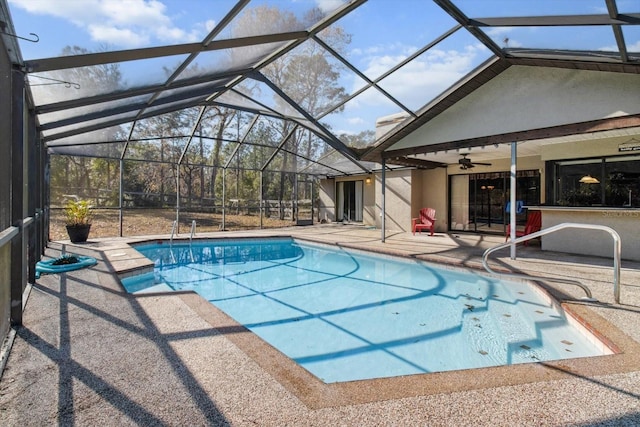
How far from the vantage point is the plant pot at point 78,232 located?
27.8 ft

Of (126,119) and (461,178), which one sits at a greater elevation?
(126,119)

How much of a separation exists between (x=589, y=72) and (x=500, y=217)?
5712mm

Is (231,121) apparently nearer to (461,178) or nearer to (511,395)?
(461,178)

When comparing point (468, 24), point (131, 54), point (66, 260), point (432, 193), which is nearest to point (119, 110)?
Answer: point (66, 260)

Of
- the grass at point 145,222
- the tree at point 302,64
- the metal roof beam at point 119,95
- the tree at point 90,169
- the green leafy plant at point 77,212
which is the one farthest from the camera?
the grass at point 145,222

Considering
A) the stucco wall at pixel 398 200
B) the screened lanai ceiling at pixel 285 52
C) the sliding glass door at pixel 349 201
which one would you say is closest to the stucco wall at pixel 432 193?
the stucco wall at pixel 398 200

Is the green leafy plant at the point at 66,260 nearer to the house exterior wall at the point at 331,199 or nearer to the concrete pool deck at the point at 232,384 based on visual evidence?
the concrete pool deck at the point at 232,384

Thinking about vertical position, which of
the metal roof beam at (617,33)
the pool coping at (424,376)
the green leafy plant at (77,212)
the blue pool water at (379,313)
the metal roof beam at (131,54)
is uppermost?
the metal roof beam at (617,33)

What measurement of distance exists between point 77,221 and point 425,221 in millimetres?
10240

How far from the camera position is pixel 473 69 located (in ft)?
22.7

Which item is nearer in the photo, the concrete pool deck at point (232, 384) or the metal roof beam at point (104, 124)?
the concrete pool deck at point (232, 384)

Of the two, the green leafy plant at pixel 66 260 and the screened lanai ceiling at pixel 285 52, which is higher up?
the screened lanai ceiling at pixel 285 52

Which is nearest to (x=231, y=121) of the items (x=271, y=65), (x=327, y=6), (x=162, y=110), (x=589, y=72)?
(x=162, y=110)

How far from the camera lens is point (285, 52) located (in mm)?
6074
